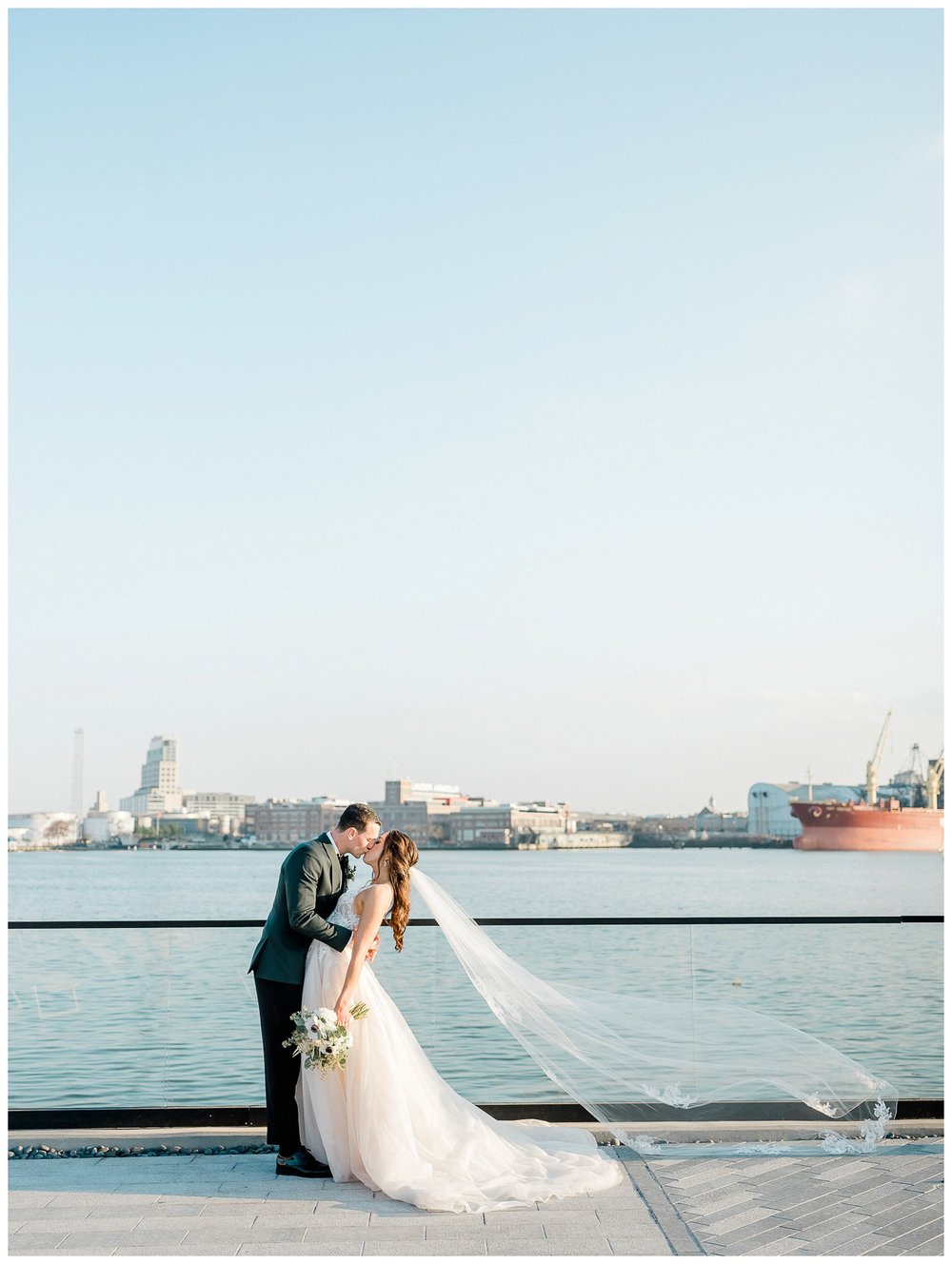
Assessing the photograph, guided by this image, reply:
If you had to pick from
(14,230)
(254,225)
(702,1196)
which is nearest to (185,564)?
(254,225)

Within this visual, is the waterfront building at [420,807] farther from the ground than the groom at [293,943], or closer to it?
closer to it

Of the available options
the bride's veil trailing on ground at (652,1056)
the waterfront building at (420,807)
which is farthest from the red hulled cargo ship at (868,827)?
the bride's veil trailing on ground at (652,1056)

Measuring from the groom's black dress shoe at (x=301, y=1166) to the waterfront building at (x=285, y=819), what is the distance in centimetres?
5173

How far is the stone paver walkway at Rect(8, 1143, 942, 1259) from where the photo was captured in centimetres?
409

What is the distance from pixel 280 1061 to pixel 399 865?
39.6 inches

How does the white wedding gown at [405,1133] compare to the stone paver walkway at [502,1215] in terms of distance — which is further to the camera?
the white wedding gown at [405,1133]

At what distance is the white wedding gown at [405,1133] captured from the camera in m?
4.70

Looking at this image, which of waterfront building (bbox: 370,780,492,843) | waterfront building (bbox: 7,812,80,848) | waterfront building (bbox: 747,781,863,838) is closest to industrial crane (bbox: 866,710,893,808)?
waterfront building (bbox: 747,781,863,838)

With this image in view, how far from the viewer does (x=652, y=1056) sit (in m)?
5.61

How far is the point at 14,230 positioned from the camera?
6.54 metres

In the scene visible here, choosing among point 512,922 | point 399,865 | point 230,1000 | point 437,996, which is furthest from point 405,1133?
point 230,1000

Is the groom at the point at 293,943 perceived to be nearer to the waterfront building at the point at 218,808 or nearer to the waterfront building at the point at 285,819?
the waterfront building at the point at 285,819

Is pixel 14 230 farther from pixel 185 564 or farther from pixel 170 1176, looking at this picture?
pixel 185 564

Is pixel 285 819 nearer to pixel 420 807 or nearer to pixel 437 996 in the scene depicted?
pixel 420 807
